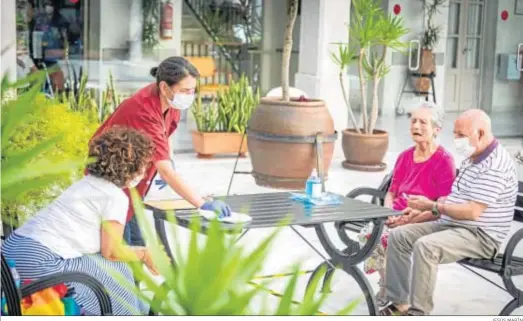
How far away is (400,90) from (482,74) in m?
2.21

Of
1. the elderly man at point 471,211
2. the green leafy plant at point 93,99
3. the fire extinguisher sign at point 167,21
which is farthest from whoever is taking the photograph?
the fire extinguisher sign at point 167,21

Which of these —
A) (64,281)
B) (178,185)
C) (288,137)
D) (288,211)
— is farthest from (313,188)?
(288,137)

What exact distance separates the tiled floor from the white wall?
7.74 m

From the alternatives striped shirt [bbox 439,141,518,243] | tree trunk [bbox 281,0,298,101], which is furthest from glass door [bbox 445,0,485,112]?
striped shirt [bbox 439,141,518,243]

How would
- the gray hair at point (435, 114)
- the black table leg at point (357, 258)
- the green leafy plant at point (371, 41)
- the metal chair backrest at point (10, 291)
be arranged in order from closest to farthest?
the metal chair backrest at point (10, 291)
the black table leg at point (357, 258)
the gray hair at point (435, 114)
the green leafy plant at point (371, 41)

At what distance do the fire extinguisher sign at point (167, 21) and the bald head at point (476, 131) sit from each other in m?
8.49

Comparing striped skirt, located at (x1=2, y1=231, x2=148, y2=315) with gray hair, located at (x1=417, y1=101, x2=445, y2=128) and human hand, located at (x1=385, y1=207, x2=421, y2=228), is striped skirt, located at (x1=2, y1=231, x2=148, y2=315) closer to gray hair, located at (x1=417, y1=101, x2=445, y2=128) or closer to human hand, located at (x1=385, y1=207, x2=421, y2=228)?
human hand, located at (x1=385, y1=207, x2=421, y2=228)

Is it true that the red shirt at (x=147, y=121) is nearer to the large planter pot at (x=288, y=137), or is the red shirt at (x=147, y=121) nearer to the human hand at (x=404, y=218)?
the human hand at (x=404, y=218)

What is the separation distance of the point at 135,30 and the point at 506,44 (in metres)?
8.45

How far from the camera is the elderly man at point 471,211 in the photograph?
4.89m

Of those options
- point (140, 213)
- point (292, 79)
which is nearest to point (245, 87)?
point (292, 79)

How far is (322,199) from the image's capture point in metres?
5.27

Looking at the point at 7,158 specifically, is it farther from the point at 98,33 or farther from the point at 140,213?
the point at 98,33

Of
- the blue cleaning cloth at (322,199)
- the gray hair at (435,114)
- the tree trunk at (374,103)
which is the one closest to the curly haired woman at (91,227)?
the blue cleaning cloth at (322,199)
